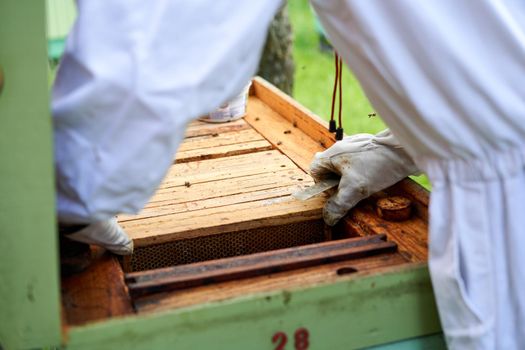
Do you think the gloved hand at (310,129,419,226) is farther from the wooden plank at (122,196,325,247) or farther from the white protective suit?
the white protective suit

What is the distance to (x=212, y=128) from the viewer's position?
141 inches

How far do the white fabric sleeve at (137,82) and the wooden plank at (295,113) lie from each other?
143 centimetres

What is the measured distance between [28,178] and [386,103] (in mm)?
877

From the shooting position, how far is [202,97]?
5.69 ft

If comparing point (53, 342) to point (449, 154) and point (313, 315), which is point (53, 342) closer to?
point (313, 315)

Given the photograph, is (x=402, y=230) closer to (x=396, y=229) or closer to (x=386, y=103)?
(x=396, y=229)

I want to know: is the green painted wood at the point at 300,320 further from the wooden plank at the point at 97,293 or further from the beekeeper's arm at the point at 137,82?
the beekeeper's arm at the point at 137,82

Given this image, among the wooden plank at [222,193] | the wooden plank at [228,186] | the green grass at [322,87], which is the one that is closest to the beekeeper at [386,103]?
the wooden plank at [222,193]

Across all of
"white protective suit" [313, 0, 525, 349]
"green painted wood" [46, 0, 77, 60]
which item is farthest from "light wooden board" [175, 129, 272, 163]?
"green painted wood" [46, 0, 77, 60]

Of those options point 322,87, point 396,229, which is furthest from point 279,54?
point 396,229

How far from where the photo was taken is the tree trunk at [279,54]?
5.07 metres

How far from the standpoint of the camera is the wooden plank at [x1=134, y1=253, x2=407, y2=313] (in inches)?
76.9

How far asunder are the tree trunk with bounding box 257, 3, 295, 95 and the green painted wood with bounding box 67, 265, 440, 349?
325 cm

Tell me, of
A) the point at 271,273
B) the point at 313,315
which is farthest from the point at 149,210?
the point at 313,315
